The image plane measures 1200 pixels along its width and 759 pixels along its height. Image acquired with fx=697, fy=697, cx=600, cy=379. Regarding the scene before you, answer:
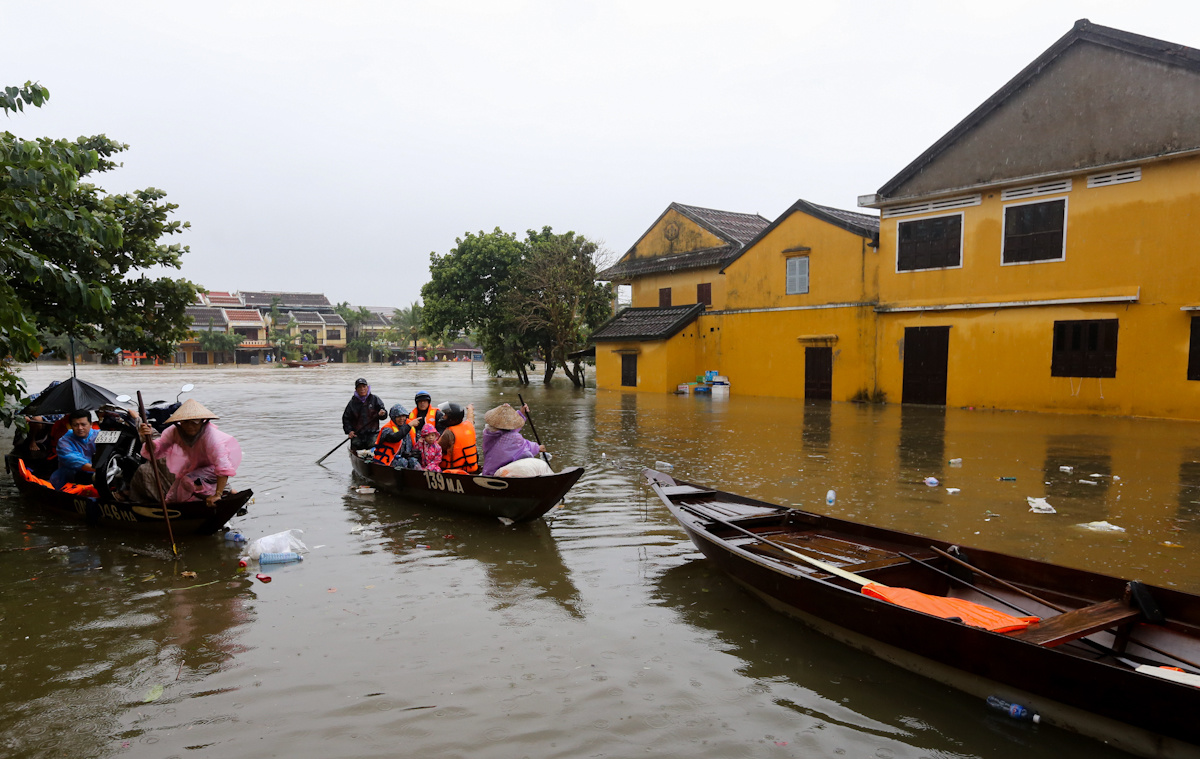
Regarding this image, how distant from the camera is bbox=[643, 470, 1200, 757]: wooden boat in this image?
3357 millimetres

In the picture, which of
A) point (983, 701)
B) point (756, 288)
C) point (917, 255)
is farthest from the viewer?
point (756, 288)

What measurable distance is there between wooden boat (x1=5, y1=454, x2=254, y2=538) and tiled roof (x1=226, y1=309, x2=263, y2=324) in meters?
61.6

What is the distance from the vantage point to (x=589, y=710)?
4031mm

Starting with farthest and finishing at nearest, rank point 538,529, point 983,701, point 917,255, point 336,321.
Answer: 1. point 336,321
2. point 917,255
3. point 538,529
4. point 983,701

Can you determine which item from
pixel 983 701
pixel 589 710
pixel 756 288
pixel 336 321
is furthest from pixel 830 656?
pixel 336 321

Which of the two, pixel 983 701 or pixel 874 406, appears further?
pixel 874 406

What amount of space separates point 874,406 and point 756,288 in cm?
607

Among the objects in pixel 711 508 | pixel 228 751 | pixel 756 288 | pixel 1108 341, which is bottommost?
pixel 228 751

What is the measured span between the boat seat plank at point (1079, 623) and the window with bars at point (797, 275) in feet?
61.0

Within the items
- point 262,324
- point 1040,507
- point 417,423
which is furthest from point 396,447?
point 262,324

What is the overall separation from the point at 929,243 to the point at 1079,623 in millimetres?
16880

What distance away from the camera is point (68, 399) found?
10.4m

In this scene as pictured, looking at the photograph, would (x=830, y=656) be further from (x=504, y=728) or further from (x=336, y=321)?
(x=336, y=321)

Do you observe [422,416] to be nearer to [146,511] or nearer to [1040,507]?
[146,511]
